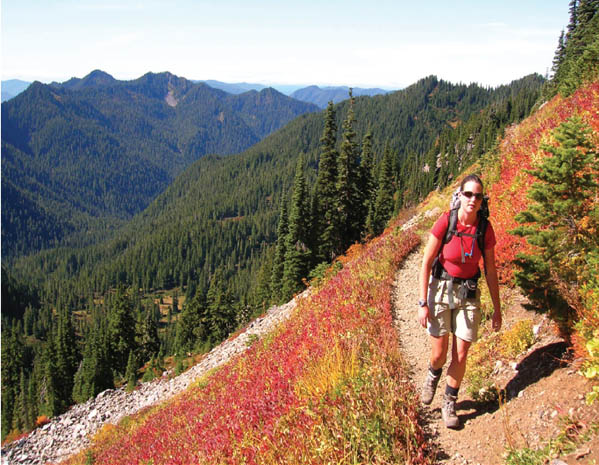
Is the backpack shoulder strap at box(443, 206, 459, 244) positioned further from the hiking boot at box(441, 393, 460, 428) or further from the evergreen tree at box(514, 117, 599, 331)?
the hiking boot at box(441, 393, 460, 428)

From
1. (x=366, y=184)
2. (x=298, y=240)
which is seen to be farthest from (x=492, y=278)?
(x=366, y=184)

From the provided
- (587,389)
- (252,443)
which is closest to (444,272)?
(587,389)

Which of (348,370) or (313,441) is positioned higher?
(348,370)

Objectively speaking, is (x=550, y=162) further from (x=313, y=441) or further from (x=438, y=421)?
(x=313, y=441)

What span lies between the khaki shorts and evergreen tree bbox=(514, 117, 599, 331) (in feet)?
5.01

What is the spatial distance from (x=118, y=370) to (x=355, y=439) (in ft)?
221

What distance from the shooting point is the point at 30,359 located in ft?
378

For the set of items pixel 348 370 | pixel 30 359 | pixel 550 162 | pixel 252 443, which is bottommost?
pixel 30 359

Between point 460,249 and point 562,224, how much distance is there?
7.45 feet

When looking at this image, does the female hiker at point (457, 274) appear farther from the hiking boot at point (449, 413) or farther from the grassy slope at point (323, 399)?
the grassy slope at point (323, 399)

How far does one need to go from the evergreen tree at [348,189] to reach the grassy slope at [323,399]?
2791 cm

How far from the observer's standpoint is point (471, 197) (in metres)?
4.35

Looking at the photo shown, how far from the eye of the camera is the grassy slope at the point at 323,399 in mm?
4535

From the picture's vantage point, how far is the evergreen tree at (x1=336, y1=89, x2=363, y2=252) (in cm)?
3778
